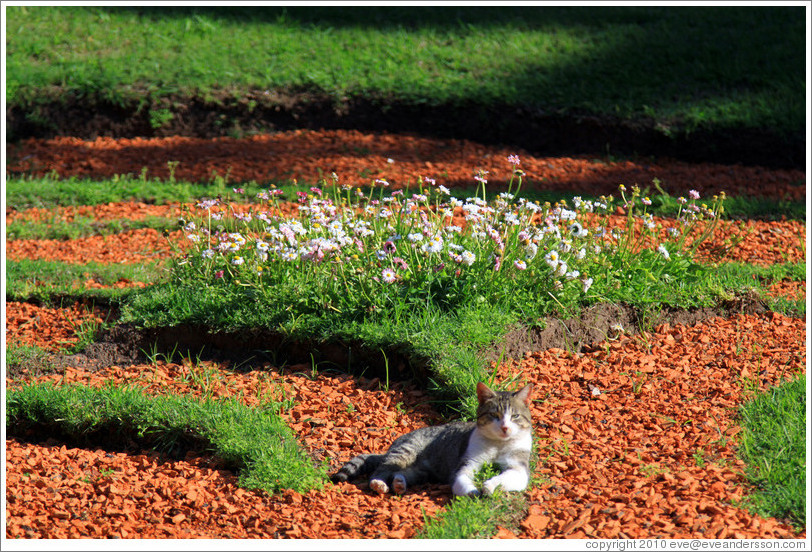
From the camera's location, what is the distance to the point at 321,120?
414 inches

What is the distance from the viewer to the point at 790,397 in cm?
408

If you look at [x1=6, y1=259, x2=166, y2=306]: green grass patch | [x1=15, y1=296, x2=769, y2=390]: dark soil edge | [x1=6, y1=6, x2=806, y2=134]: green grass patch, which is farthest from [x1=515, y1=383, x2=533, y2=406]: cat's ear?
[x1=6, y1=6, x2=806, y2=134]: green grass patch

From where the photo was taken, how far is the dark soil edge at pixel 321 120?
10.1 metres

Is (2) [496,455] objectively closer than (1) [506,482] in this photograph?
No

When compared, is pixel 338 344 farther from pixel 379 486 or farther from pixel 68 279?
pixel 68 279

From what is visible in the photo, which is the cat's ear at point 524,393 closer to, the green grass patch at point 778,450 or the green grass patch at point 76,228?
the green grass patch at point 778,450

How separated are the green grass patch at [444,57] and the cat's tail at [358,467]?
24.0 feet

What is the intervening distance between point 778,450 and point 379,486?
177cm

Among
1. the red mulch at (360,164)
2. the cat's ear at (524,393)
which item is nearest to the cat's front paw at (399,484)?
the cat's ear at (524,393)

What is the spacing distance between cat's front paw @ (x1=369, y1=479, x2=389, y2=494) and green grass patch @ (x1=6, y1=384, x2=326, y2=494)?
0.76 ft

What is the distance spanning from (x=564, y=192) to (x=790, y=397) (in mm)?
4338

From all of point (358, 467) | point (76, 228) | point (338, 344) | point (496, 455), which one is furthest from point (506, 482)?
point (76, 228)

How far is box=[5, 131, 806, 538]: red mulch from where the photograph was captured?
3.32 meters

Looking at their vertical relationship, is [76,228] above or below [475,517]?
below
